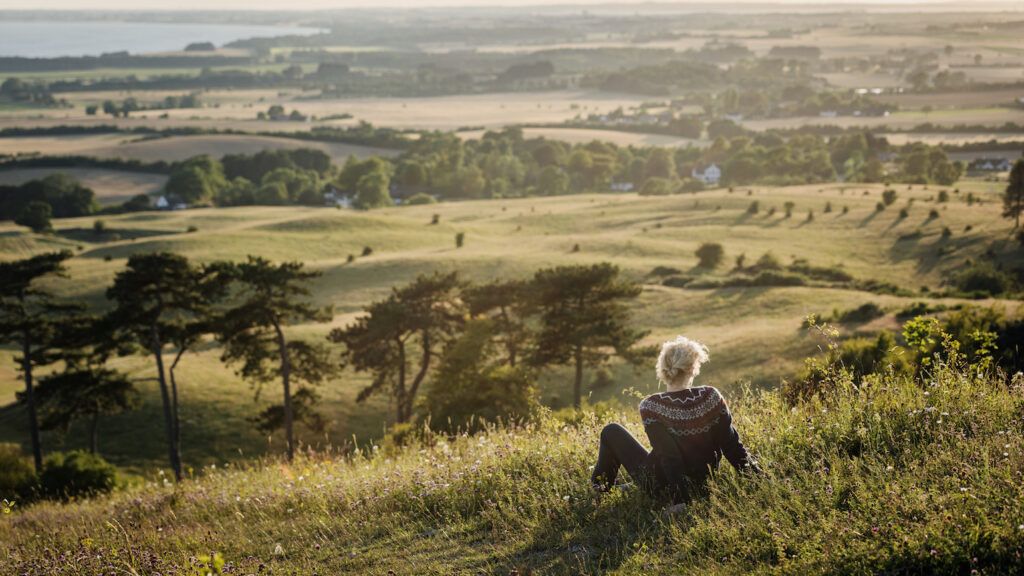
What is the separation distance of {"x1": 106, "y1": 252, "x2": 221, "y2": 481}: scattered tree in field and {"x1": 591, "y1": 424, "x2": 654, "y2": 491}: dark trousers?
101 ft

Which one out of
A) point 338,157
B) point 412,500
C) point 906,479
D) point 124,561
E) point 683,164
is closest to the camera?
point 906,479

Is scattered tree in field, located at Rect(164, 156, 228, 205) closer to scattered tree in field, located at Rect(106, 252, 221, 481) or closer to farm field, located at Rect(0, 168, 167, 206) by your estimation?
farm field, located at Rect(0, 168, 167, 206)

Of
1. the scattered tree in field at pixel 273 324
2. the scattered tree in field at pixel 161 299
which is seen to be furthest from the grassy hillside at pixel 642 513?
the scattered tree in field at pixel 161 299

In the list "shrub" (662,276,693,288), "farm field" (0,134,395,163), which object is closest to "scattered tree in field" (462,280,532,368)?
"shrub" (662,276,693,288)

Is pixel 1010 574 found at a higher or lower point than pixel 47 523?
higher

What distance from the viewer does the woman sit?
7.63 metres

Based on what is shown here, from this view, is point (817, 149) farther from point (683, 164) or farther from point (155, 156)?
point (155, 156)

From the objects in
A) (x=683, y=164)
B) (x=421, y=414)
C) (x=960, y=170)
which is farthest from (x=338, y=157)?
(x=421, y=414)

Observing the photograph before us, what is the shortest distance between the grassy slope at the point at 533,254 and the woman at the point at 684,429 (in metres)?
18.9

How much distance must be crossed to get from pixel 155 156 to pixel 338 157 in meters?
39.1

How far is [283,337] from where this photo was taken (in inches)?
1433

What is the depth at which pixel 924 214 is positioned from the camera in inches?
3324

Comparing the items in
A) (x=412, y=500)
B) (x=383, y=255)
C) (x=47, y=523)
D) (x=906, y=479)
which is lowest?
(x=383, y=255)

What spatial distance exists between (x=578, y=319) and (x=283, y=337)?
13970mm
